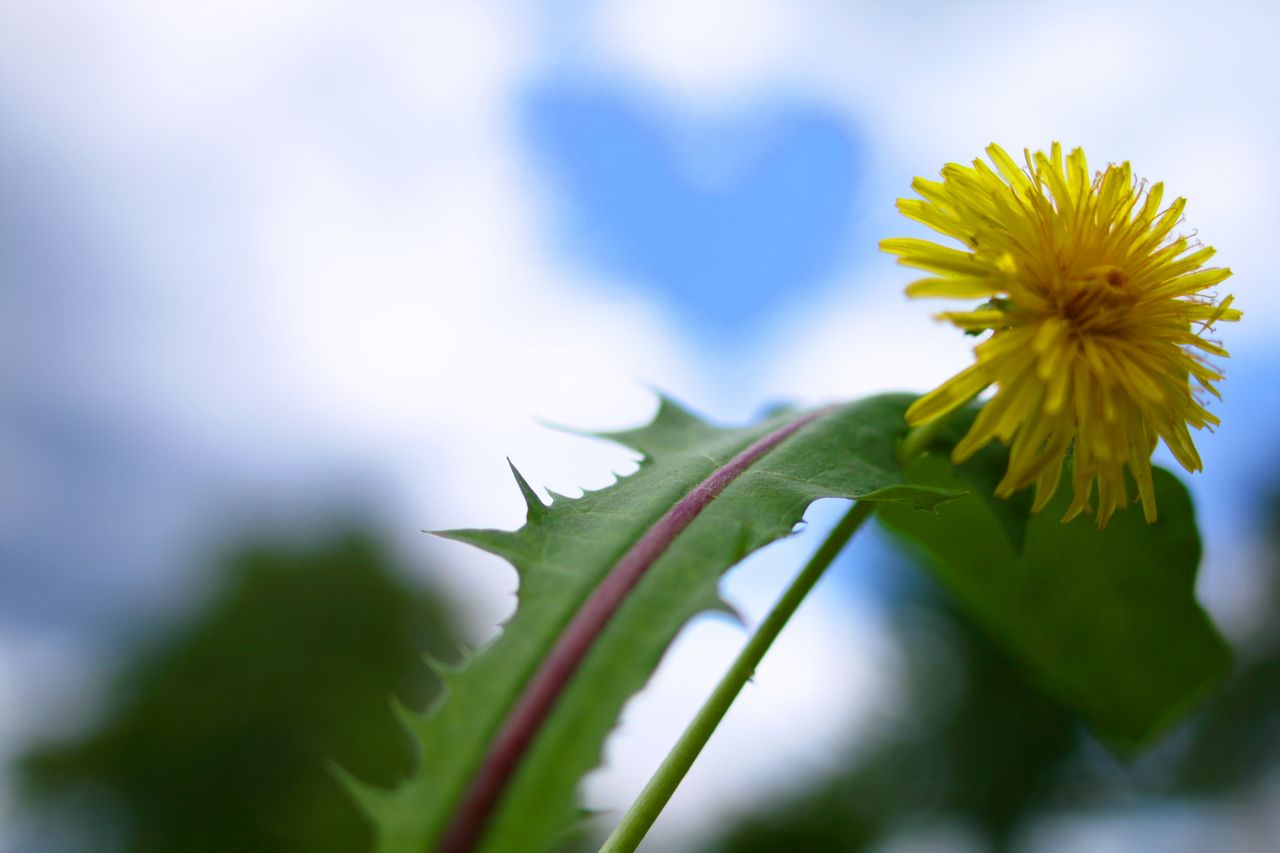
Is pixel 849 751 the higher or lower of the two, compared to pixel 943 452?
lower

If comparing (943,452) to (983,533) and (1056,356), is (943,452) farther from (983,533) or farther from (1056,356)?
(983,533)

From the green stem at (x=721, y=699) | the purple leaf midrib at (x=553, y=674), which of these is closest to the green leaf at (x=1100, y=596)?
the green stem at (x=721, y=699)

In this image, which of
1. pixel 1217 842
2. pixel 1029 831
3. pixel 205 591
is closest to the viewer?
pixel 1217 842

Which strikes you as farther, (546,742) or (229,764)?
(229,764)

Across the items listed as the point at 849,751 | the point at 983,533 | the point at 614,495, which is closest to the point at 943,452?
the point at 983,533

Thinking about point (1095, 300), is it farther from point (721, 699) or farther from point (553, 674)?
point (553, 674)

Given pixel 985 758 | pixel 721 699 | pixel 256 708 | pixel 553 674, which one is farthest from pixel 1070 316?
pixel 256 708

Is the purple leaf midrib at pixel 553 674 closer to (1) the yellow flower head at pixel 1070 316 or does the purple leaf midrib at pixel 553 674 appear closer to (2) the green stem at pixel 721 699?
(2) the green stem at pixel 721 699
